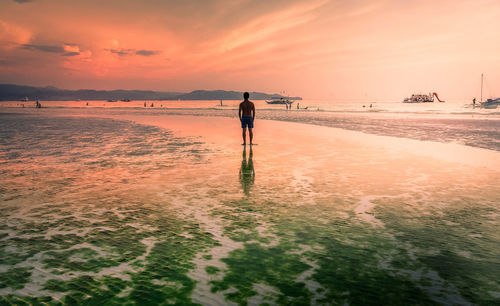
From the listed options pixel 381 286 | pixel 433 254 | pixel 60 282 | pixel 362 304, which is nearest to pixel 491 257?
pixel 433 254

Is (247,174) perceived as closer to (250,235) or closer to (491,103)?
(250,235)

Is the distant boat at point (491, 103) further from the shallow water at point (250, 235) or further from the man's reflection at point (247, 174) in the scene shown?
the man's reflection at point (247, 174)

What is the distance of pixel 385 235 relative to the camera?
530cm

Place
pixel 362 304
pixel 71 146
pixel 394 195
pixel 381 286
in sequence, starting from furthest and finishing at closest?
pixel 71 146 → pixel 394 195 → pixel 381 286 → pixel 362 304

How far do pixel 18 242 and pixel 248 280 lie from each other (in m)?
3.44

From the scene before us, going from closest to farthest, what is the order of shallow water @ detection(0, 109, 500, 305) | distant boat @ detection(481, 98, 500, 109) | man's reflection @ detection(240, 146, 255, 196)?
shallow water @ detection(0, 109, 500, 305) < man's reflection @ detection(240, 146, 255, 196) < distant boat @ detection(481, 98, 500, 109)

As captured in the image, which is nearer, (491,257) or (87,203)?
(491,257)

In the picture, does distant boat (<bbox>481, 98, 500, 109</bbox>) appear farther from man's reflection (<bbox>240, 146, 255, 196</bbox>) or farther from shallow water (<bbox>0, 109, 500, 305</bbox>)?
man's reflection (<bbox>240, 146, 255, 196</bbox>)

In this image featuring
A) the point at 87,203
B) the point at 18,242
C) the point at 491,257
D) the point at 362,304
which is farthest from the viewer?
the point at 87,203

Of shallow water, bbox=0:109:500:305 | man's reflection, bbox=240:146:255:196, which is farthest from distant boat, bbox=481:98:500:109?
man's reflection, bbox=240:146:255:196

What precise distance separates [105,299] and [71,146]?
14.6 metres

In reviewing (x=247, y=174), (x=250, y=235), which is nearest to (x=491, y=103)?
(x=247, y=174)

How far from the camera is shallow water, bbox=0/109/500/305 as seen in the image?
369cm

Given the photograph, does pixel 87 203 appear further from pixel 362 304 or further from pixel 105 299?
pixel 362 304
